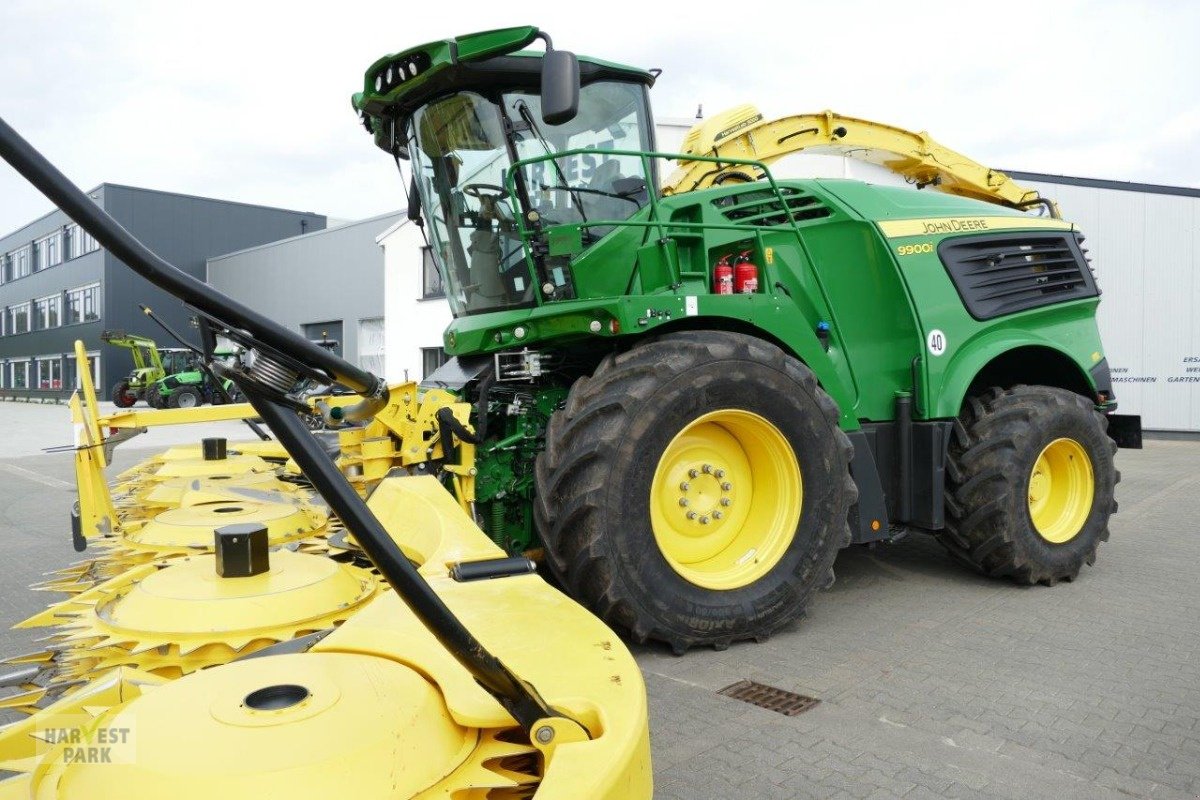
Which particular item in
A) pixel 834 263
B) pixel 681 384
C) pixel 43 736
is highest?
pixel 834 263

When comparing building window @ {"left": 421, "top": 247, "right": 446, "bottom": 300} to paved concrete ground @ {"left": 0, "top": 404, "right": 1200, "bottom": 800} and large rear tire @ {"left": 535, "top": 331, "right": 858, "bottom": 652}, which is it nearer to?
paved concrete ground @ {"left": 0, "top": 404, "right": 1200, "bottom": 800}

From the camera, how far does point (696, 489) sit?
4109 millimetres

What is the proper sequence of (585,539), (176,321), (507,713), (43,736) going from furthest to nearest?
(176,321) → (585,539) → (43,736) → (507,713)

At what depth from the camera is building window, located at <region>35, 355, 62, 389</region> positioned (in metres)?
42.8

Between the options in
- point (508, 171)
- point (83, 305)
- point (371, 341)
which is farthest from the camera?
point (83, 305)

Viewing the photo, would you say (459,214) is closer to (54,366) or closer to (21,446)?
(21,446)

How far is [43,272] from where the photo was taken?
42188 millimetres

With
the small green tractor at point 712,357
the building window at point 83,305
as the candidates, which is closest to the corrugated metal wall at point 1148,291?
the small green tractor at point 712,357

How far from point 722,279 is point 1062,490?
287 centimetres

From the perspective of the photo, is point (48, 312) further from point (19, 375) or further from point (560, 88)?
point (560, 88)

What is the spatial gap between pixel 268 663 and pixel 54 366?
162 feet

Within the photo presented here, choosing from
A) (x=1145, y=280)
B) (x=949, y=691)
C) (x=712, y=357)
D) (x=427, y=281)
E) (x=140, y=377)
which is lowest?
(x=949, y=691)

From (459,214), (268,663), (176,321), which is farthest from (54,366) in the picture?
(268,663)

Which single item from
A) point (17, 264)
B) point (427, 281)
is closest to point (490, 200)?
point (427, 281)
